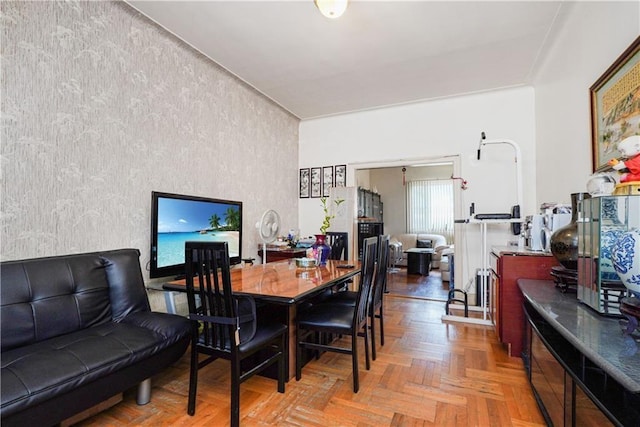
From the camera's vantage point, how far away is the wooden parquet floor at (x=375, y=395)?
1.68m

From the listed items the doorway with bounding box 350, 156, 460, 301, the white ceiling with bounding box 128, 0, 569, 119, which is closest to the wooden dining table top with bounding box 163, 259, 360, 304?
the white ceiling with bounding box 128, 0, 569, 119

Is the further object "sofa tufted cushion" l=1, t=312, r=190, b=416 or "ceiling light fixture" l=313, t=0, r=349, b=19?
"ceiling light fixture" l=313, t=0, r=349, b=19

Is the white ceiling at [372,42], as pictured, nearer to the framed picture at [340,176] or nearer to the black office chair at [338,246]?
the framed picture at [340,176]

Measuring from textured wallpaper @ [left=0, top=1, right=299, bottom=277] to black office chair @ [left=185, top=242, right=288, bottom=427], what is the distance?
1075mm

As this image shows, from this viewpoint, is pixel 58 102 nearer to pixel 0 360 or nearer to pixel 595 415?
pixel 0 360

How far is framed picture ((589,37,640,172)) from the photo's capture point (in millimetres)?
1612

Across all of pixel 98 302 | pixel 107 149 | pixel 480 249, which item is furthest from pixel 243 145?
pixel 480 249

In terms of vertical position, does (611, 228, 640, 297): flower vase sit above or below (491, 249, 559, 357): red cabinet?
above

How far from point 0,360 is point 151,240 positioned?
1.21 metres

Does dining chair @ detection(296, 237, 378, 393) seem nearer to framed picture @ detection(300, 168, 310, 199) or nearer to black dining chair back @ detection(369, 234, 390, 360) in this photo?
black dining chair back @ detection(369, 234, 390, 360)

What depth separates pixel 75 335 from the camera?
5.47 ft

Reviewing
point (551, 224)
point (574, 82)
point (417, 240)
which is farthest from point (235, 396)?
point (417, 240)

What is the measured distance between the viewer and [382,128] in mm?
4605

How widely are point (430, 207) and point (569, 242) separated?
21.3 feet
